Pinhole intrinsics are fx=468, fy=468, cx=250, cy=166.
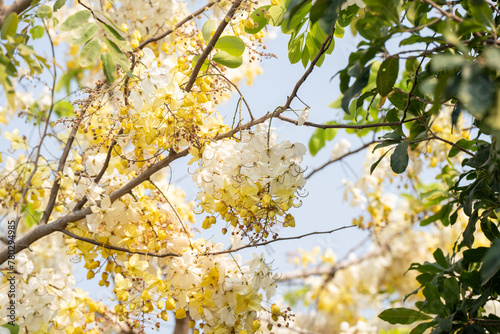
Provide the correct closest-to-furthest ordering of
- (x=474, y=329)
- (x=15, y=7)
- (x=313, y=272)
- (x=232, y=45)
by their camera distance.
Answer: (x=474, y=329) → (x=232, y=45) → (x=15, y=7) → (x=313, y=272)

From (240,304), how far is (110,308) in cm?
61

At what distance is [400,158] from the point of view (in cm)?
95

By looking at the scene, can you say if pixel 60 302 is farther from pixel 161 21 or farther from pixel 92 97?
pixel 161 21

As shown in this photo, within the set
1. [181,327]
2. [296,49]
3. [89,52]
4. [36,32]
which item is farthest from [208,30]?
[181,327]

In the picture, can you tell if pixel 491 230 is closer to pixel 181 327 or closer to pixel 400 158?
pixel 400 158

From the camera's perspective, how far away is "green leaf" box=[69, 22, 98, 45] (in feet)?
2.65

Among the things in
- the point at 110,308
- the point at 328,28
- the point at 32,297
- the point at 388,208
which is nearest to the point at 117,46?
the point at 328,28

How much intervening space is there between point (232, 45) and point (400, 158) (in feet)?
1.43

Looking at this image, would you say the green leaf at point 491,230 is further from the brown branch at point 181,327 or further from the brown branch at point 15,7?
the brown branch at point 15,7

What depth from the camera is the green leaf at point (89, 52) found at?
805mm

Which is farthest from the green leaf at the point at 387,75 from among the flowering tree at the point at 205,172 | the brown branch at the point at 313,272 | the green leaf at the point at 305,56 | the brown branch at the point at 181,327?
the brown branch at the point at 313,272

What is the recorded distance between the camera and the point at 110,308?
4.79 ft

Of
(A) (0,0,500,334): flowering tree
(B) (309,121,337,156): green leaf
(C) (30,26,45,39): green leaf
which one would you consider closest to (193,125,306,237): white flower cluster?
(A) (0,0,500,334): flowering tree

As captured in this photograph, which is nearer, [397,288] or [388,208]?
[388,208]
